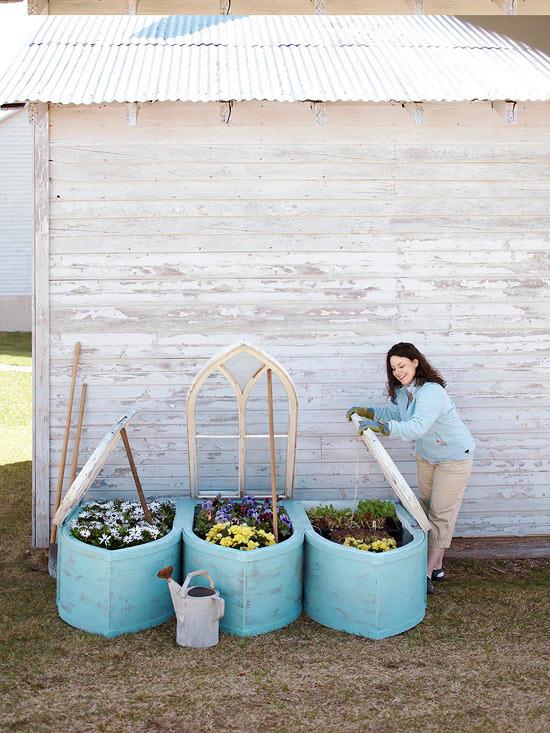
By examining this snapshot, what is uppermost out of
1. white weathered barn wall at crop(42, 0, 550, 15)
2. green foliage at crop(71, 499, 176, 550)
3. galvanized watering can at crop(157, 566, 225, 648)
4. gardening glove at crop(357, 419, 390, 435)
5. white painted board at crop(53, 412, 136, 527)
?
white weathered barn wall at crop(42, 0, 550, 15)

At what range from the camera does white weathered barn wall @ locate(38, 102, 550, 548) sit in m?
6.58

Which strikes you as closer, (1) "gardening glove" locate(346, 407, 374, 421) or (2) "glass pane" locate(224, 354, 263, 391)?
(1) "gardening glove" locate(346, 407, 374, 421)

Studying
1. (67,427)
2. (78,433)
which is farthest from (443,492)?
(67,427)

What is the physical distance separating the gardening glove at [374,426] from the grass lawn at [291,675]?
1297mm

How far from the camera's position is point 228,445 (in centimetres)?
679

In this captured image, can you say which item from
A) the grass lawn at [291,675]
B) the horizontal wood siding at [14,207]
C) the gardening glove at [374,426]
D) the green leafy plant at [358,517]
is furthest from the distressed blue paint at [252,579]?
the horizontal wood siding at [14,207]

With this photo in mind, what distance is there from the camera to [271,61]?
6.55 m

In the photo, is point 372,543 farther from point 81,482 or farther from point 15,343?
point 15,343

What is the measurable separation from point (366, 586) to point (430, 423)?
118 centimetres

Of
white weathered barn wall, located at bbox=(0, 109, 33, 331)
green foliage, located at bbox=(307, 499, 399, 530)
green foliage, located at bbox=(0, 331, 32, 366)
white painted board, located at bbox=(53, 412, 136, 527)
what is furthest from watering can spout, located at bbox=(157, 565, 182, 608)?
white weathered barn wall, located at bbox=(0, 109, 33, 331)

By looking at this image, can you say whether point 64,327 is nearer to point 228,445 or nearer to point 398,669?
point 228,445

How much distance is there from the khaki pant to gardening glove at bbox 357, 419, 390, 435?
0.57m

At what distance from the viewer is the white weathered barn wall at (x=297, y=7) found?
720cm

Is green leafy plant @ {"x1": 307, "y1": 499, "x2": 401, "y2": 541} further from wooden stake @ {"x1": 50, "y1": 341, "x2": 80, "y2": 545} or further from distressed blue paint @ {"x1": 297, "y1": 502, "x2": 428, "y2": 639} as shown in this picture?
wooden stake @ {"x1": 50, "y1": 341, "x2": 80, "y2": 545}
